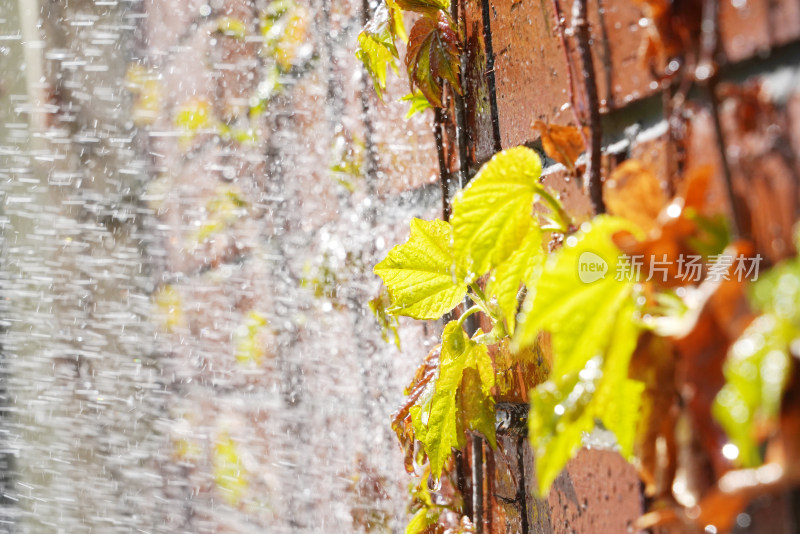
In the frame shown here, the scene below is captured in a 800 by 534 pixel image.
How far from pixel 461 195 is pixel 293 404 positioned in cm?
69

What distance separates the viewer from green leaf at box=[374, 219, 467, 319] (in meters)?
0.43

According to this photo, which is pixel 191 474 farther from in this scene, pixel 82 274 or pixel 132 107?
pixel 132 107

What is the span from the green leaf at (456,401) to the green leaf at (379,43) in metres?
0.24

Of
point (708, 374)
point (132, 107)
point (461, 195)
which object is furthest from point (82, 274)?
point (708, 374)

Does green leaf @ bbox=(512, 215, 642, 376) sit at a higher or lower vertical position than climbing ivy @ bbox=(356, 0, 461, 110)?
lower

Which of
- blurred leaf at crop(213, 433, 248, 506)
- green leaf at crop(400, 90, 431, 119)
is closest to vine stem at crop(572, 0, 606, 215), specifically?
green leaf at crop(400, 90, 431, 119)

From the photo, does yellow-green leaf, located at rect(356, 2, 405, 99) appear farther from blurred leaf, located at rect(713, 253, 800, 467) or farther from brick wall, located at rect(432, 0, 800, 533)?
blurred leaf, located at rect(713, 253, 800, 467)

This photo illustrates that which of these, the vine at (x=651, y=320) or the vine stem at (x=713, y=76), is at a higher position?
the vine stem at (x=713, y=76)

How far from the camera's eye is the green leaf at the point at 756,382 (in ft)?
0.57

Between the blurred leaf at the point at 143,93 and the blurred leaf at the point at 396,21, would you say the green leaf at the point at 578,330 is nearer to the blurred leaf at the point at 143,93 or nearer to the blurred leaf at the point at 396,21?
the blurred leaf at the point at 396,21

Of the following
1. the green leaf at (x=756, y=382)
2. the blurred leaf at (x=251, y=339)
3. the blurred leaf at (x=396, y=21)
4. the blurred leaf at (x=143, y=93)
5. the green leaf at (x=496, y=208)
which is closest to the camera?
the green leaf at (x=756, y=382)

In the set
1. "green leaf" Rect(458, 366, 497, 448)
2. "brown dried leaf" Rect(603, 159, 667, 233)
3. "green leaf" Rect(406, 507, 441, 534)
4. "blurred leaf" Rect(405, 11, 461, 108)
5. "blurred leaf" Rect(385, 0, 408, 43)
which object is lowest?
"green leaf" Rect(406, 507, 441, 534)

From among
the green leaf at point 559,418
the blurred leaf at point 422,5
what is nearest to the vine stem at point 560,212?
the green leaf at point 559,418

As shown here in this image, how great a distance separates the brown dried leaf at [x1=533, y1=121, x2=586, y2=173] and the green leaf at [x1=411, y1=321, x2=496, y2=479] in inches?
5.5
